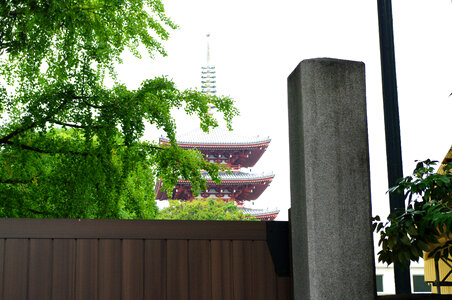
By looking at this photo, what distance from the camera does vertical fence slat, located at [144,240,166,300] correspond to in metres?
3.19

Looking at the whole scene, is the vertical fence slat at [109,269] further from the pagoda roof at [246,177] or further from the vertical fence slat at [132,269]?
the pagoda roof at [246,177]

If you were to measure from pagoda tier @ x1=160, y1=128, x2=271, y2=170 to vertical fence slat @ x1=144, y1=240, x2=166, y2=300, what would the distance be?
1256 inches

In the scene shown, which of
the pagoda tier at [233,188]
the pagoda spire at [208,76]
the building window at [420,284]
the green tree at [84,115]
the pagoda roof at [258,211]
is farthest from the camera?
the pagoda spire at [208,76]

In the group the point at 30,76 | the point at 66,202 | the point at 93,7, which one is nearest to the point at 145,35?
the point at 93,7

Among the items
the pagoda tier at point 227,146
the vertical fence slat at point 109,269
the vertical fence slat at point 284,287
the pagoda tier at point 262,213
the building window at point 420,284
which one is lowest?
the building window at point 420,284

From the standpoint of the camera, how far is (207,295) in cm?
324

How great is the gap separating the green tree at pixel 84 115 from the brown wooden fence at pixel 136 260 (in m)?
5.25

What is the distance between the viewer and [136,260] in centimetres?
320

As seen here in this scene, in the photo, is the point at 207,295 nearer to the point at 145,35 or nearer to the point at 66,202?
the point at 66,202

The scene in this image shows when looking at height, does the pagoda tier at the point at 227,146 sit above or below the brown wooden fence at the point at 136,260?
above

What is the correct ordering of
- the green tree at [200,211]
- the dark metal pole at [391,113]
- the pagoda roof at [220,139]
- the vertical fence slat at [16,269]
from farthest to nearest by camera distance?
the pagoda roof at [220,139] < the green tree at [200,211] < the dark metal pole at [391,113] < the vertical fence slat at [16,269]

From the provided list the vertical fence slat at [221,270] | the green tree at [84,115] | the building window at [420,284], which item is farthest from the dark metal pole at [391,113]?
the building window at [420,284]

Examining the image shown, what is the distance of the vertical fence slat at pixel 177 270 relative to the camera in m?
3.21

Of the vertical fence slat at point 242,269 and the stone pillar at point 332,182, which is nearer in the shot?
the stone pillar at point 332,182
